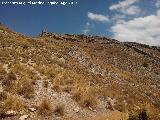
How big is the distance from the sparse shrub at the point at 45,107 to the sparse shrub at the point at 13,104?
3.83ft

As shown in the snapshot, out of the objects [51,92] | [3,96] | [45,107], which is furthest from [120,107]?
[3,96]

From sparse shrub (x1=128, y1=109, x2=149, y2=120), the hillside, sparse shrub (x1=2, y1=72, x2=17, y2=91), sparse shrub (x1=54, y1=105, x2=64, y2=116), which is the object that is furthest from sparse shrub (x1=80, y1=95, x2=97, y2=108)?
sparse shrub (x1=128, y1=109, x2=149, y2=120)

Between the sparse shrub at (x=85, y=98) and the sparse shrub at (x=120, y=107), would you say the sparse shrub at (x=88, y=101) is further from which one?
the sparse shrub at (x=120, y=107)

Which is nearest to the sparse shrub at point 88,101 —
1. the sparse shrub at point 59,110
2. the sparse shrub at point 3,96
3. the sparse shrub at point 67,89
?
the sparse shrub at point 67,89

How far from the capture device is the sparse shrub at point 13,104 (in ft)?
69.0

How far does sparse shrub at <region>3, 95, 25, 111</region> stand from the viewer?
21.0 m

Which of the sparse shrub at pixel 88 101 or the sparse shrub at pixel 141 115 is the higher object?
the sparse shrub at pixel 141 115

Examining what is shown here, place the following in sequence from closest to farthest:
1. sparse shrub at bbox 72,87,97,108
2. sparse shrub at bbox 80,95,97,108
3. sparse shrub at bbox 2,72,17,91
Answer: sparse shrub at bbox 2,72,17,91, sparse shrub at bbox 80,95,97,108, sparse shrub at bbox 72,87,97,108

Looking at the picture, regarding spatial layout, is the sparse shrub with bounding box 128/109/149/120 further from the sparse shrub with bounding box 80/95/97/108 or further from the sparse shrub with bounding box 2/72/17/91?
the sparse shrub with bounding box 2/72/17/91

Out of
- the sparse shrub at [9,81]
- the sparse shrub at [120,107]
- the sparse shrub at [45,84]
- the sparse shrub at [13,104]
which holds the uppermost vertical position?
the sparse shrub at [9,81]

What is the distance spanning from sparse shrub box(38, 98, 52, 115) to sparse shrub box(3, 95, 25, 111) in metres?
1.17

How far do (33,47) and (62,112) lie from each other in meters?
18.0

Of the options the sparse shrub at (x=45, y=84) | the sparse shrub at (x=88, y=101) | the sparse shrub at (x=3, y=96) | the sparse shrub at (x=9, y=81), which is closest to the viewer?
the sparse shrub at (x=3, y=96)

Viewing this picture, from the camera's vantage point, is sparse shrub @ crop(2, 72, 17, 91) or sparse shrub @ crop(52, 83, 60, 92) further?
sparse shrub @ crop(52, 83, 60, 92)
